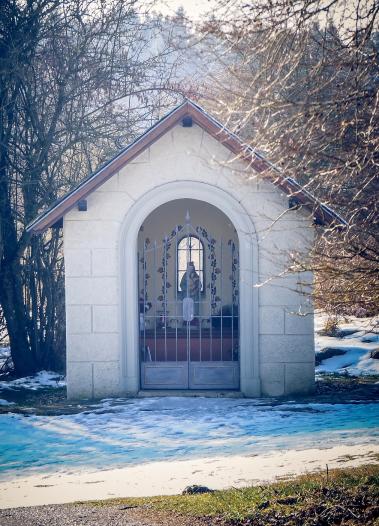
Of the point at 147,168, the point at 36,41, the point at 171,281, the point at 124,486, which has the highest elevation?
the point at 36,41

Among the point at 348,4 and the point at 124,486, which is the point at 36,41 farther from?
the point at 124,486

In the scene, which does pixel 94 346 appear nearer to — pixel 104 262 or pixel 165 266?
pixel 104 262

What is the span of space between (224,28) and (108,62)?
1039cm

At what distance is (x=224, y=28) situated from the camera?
6.82 meters

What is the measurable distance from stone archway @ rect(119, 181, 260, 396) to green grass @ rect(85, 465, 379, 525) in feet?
17.0

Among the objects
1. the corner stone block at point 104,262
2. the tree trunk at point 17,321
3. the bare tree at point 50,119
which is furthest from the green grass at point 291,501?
the bare tree at point 50,119

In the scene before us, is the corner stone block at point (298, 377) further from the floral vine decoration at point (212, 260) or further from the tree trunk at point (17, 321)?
the tree trunk at point (17, 321)

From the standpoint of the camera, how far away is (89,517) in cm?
625

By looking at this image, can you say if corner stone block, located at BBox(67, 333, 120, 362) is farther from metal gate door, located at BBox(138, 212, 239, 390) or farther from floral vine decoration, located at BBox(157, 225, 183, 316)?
floral vine decoration, located at BBox(157, 225, 183, 316)

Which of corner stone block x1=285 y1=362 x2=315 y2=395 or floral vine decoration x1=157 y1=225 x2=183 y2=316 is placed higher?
floral vine decoration x1=157 y1=225 x2=183 y2=316

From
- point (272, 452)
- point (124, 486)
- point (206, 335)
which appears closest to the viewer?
point (124, 486)

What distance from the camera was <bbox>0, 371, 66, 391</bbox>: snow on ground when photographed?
14.5 metres

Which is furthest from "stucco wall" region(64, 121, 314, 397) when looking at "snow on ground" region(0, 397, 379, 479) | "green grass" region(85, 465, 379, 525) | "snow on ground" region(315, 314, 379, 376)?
"green grass" region(85, 465, 379, 525)

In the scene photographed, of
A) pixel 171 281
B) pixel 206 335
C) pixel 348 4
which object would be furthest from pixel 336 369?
pixel 348 4
